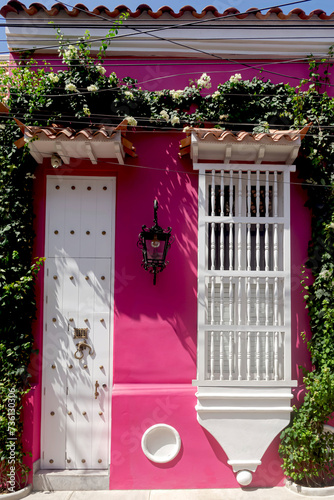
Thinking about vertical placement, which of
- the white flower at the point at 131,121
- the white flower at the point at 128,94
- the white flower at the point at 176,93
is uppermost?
the white flower at the point at 176,93

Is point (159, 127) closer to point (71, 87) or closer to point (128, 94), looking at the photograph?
point (128, 94)

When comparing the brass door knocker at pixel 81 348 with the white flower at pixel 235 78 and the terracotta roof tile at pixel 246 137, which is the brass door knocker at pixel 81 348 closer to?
the terracotta roof tile at pixel 246 137

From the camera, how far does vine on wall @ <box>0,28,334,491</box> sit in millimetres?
4383

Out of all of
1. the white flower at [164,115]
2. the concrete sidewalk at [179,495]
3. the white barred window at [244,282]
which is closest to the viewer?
the concrete sidewalk at [179,495]

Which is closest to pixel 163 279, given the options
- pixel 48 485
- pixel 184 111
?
pixel 184 111

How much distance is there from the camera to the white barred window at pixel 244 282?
4520 millimetres

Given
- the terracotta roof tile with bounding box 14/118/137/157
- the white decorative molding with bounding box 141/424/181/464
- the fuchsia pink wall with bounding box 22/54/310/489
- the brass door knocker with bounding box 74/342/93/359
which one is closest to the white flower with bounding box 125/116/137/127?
the terracotta roof tile with bounding box 14/118/137/157

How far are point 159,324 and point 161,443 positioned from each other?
1.33 meters

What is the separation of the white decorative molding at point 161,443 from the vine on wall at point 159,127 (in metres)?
1.18

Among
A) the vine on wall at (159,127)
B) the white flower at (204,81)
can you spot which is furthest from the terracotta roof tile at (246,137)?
the white flower at (204,81)

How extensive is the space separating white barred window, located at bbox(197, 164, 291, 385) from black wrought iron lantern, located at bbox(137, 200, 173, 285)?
418 millimetres

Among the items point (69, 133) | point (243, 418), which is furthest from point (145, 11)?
point (243, 418)

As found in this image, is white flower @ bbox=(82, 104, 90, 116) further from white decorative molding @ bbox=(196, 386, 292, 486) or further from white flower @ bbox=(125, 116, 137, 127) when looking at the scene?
white decorative molding @ bbox=(196, 386, 292, 486)

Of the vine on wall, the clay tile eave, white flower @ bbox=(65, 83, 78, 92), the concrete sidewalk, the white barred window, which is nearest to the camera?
the concrete sidewalk
